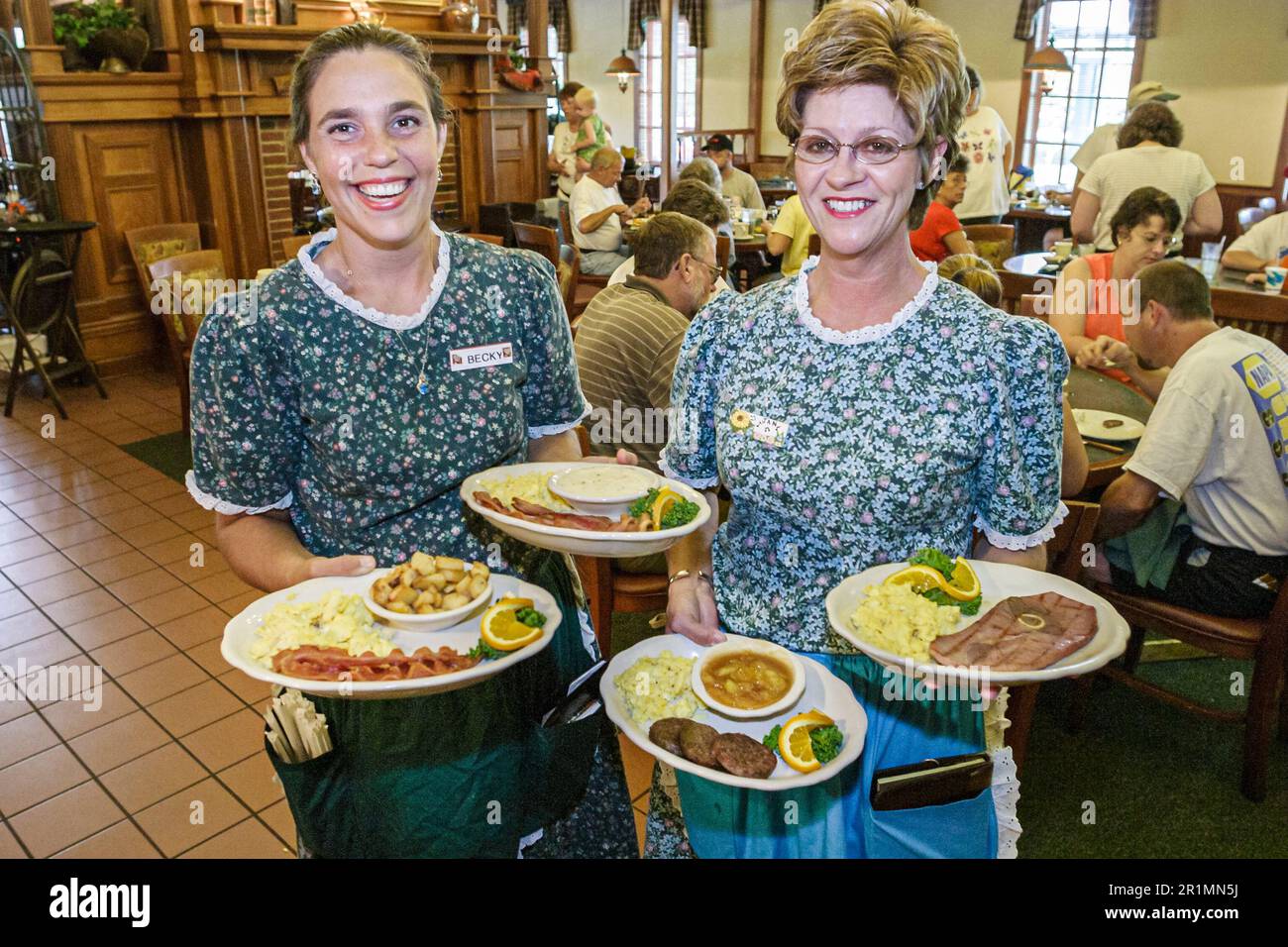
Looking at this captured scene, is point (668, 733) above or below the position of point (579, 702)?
above

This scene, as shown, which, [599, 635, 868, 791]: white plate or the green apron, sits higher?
[599, 635, 868, 791]: white plate

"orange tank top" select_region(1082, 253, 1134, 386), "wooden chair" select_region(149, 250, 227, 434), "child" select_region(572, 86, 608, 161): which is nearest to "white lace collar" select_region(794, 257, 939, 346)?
"orange tank top" select_region(1082, 253, 1134, 386)

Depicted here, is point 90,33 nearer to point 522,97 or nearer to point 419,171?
point 522,97

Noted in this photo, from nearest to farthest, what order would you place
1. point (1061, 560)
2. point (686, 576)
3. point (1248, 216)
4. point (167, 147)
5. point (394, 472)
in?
point (394, 472), point (686, 576), point (1061, 560), point (1248, 216), point (167, 147)

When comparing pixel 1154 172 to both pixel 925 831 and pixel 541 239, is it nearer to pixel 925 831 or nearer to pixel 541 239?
pixel 541 239

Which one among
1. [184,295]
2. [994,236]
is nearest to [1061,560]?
[994,236]

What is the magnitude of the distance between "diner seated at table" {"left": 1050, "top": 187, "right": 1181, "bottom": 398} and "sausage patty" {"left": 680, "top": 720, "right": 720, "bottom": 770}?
8.82 feet

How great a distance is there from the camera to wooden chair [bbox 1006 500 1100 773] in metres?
2.29

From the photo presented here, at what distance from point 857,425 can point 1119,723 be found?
2.38m

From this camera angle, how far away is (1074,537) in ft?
8.10

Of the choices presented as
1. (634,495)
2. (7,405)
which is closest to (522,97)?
(7,405)

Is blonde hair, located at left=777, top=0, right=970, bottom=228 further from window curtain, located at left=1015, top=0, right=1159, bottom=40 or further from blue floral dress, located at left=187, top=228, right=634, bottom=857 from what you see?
window curtain, located at left=1015, top=0, right=1159, bottom=40

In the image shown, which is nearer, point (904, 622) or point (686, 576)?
point (904, 622)

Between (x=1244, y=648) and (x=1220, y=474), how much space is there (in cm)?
49
